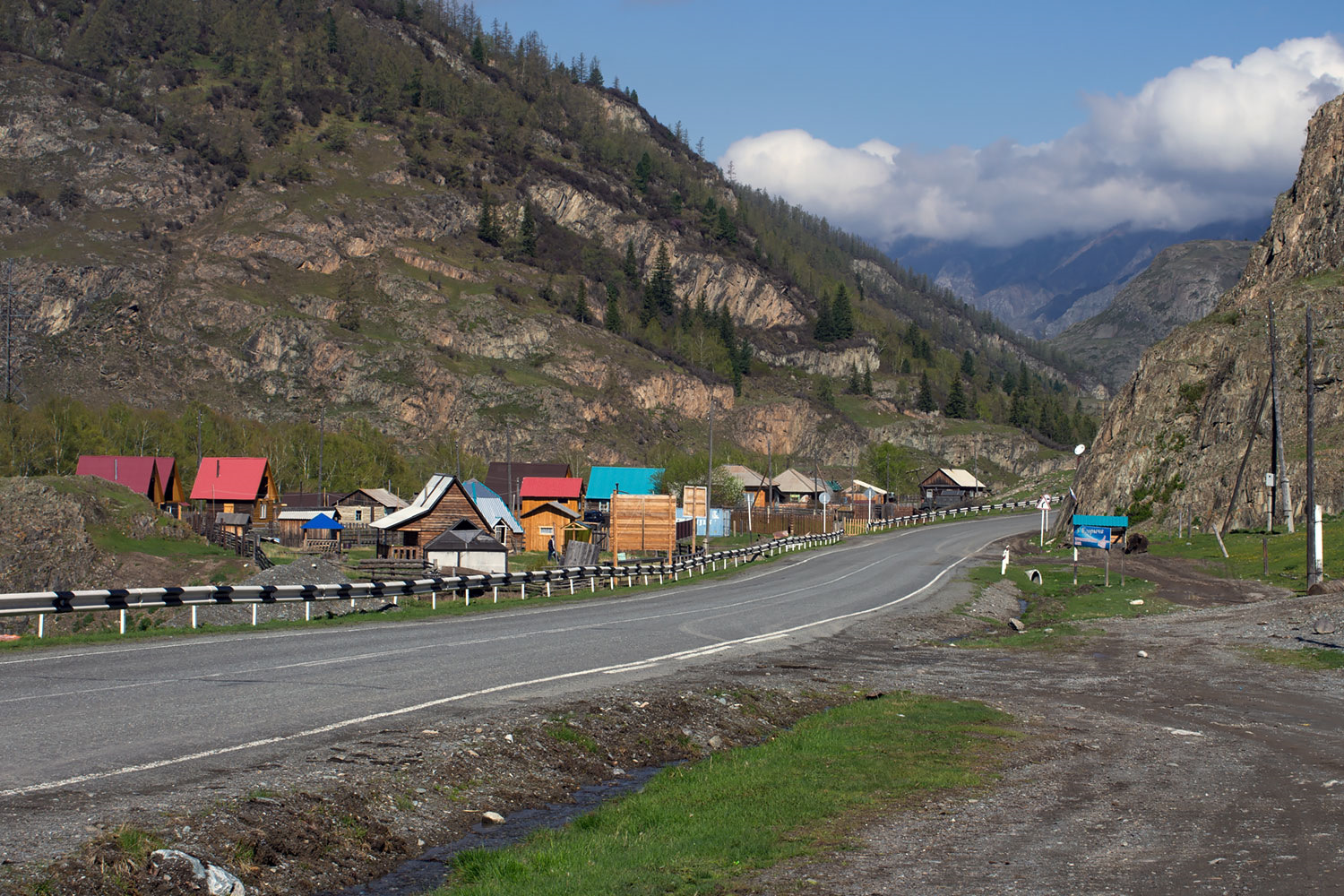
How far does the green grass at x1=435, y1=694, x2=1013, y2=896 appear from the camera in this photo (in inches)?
299

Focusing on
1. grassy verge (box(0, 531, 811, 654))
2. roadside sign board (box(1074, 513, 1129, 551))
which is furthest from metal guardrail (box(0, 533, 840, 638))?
roadside sign board (box(1074, 513, 1129, 551))

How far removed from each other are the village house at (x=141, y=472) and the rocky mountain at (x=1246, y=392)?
72.0 m

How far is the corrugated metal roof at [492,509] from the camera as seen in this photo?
238ft

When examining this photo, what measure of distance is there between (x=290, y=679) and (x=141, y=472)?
254 ft

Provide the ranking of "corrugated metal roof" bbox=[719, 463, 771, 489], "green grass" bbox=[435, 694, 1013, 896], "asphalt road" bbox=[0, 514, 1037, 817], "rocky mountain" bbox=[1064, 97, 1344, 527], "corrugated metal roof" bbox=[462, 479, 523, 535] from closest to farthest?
"green grass" bbox=[435, 694, 1013, 896]
"asphalt road" bbox=[0, 514, 1037, 817]
"rocky mountain" bbox=[1064, 97, 1344, 527]
"corrugated metal roof" bbox=[462, 479, 523, 535]
"corrugated metal roof" bbox=[719, 463, 771, 489]

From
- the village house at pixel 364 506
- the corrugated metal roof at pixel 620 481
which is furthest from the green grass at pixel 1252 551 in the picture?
the village house at pixel 364 506

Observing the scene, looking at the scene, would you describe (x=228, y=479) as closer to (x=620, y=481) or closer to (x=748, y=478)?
(x=620, y=481)

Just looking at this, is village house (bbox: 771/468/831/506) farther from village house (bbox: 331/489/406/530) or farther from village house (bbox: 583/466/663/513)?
village house (bbox: 331/489/406/530)

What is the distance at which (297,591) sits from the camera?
82.5 feet

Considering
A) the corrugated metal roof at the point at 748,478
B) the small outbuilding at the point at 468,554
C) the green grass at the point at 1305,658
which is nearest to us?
the green grass at the point at 1305,658

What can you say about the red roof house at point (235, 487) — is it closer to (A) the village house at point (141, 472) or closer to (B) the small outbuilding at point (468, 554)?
(A) the village house at point (141, 472)

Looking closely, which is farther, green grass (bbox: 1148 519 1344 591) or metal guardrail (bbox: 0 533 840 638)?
green grass (bbox: 1148 519 1344 591)

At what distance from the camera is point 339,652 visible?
59.8ft

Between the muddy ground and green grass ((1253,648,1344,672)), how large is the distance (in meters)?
0.55
